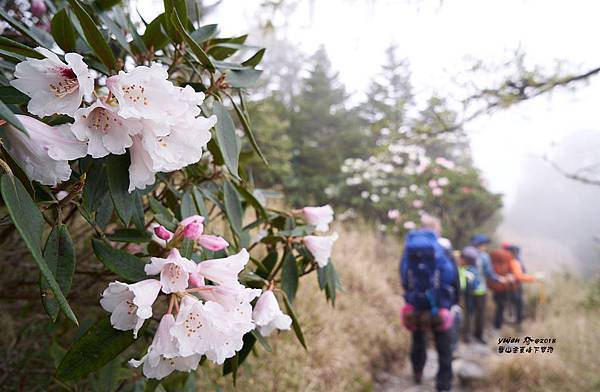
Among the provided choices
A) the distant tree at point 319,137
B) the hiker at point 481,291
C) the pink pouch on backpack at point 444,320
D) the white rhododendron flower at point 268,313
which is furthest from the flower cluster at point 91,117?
the distant tree at point 319,137

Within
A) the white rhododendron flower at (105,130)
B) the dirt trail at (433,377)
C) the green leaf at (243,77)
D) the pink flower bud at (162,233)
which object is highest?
the green leaf at (243,77)

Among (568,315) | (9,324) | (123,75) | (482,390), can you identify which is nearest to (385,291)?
(482,390)

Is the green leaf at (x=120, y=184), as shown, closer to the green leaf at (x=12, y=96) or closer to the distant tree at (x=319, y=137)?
the green leaf at (x=12, y=96)

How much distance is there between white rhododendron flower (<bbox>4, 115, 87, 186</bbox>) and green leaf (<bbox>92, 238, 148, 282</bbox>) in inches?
6.1

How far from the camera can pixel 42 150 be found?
15.6 inches

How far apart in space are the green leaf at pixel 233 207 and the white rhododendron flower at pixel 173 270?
0.24m

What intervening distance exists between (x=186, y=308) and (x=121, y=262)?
0.14 metres

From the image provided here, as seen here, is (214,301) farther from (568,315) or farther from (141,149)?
(568,315)

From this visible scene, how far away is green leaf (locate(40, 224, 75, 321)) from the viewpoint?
0.46m

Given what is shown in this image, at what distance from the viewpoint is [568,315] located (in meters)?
3.94

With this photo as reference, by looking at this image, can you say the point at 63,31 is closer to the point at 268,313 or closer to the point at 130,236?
the point at 130,236

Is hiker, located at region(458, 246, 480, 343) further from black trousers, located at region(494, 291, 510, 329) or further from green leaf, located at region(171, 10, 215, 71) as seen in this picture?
green leaf, located at region(171, 10, 215, 71)

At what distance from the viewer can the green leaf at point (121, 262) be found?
1.76 ft

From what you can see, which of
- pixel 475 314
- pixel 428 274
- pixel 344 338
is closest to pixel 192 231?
pixel 428 274
